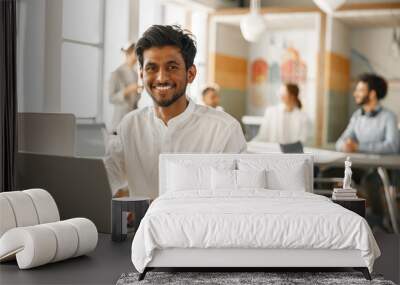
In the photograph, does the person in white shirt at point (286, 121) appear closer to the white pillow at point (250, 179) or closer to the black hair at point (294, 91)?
the black hair at point (294, 91)

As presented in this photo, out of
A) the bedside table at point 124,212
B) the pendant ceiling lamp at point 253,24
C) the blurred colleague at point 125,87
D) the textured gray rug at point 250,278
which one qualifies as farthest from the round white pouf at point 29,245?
the pendant ceiling lamp at point 253,24

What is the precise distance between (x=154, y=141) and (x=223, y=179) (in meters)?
1.01

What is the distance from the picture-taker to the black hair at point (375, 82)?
7.62m

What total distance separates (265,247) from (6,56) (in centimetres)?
353

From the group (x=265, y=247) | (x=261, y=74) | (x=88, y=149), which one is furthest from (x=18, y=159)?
(x=265, y=247)

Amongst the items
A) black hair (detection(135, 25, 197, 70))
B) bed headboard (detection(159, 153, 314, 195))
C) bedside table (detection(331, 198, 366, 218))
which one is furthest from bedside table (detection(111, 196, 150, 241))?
bedside table (detection(331, 198, 366, 218))

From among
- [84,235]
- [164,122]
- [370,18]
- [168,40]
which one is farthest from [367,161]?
[84,235]

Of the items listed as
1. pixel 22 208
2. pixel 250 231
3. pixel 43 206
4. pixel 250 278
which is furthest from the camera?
pixel 43 206

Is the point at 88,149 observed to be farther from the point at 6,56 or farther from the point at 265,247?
the point at 265,247

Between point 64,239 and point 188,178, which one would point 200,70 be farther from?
point 64,239

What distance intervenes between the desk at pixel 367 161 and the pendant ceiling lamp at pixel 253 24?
113 cm

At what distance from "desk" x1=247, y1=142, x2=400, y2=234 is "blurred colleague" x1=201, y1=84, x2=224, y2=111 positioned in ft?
1.86

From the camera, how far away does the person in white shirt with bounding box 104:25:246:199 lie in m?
6.88

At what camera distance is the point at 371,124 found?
7.57m
